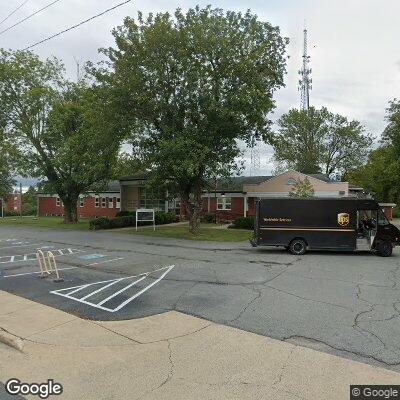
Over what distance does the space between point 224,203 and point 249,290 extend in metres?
31.7

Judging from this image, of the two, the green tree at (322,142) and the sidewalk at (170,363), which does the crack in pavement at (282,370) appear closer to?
the sidewalk at (170,363)

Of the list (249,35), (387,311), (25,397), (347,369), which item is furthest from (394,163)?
(25,397)

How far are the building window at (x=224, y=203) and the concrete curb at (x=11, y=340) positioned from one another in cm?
3557

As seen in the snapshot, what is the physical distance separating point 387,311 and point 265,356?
4020 millimetres

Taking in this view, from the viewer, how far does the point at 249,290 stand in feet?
34.4

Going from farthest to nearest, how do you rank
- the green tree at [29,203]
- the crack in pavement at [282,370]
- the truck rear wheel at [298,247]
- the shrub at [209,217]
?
the green tree at [29,203] → the shrub at [209,217] → the truck rear wheel at [298,247] → the crack in pavement at [282,370]

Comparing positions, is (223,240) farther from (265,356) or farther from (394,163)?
(265,356)

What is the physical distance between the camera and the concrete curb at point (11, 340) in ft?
21.0

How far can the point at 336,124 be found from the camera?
6581 centimetres

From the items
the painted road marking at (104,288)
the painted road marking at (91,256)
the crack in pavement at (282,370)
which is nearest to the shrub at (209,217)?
the painted road marking at (91,256)

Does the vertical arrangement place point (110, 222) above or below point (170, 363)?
above

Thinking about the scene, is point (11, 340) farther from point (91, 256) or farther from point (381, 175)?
point (381, 175)

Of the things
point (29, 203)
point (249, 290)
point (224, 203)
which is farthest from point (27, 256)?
point (29, 203)

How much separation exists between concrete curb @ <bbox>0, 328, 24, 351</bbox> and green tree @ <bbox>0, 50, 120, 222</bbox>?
27.5 metres
